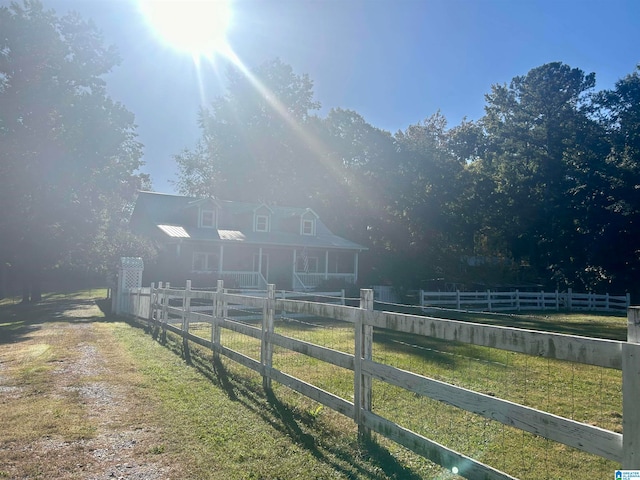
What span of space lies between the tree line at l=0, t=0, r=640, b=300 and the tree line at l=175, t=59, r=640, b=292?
0.13 meters

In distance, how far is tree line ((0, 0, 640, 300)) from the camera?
2597 cm

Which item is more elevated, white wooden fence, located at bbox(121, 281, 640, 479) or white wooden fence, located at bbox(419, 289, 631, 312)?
white wooden fence, located at bbox(121, 281, 640, 479)

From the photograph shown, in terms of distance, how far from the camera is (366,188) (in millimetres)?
41688

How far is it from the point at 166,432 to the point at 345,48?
14.9 m

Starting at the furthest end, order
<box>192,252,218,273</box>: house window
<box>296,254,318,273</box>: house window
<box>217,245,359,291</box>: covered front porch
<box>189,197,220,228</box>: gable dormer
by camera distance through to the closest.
Answer: <box>296,254,318,273</box>: house window
<box>189,197,220,228</box>: gable dormer
<box>192,252,218,273</box>: house window
<box>217,245,359,291</box>: covered front porch

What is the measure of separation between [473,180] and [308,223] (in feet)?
56.6

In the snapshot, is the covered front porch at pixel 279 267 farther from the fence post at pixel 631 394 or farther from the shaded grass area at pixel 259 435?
the fence post at pixel 631 394

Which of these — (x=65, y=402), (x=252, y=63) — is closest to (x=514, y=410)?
(x=65, y=402)

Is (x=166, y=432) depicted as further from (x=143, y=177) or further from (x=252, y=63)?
(x=252, y=63)

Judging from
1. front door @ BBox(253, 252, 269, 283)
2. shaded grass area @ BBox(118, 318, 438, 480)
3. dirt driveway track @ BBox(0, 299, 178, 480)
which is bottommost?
dirt driveway track @ BBox(0, 299, 178, 480)

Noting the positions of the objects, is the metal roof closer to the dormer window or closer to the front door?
the dormer window


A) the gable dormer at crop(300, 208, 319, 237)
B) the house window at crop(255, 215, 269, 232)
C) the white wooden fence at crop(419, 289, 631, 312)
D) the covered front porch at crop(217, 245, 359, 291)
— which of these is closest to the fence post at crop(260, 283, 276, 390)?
the white wooden fence at crop(419, 289, 631, 312)

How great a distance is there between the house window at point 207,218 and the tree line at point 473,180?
1212 centimetres

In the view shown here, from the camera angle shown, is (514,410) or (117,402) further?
(117,402)
